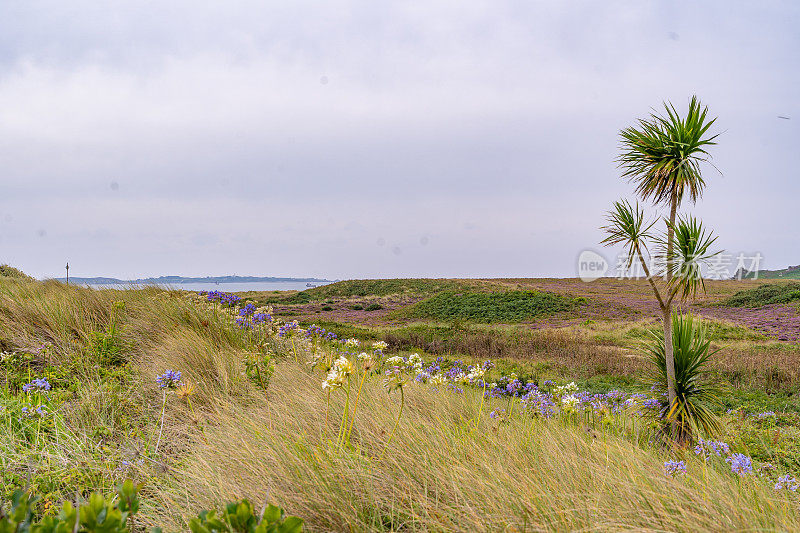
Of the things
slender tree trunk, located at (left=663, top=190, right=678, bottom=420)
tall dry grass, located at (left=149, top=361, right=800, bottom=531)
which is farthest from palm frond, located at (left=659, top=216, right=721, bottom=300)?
tall dry grass, located at (left=149, top=361, right=800, bottom=531)

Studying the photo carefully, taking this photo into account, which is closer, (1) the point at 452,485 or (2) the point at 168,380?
(1) the point at 452,485

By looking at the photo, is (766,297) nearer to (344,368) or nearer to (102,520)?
(344,368)

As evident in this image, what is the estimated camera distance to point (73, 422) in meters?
3.93

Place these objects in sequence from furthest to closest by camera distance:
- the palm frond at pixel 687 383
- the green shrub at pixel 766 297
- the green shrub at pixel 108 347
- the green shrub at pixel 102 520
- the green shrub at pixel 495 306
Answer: the green shrub at pixel 766 297, the green shrub at pixel 495 306, the green shrub at pixel 108 347, the palm frond at pixel 687 383, the green shrub at pixel 102 520

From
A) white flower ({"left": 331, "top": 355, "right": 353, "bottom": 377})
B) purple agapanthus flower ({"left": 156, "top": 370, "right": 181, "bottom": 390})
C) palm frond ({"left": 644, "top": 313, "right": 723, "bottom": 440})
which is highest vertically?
white flower ({"left": 331, "top": 355, "right": 353, "bottom": 377})

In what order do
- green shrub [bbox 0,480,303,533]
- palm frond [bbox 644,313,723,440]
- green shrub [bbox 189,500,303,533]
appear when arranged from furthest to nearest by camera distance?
1. palm frond [bbox 644,313,723,440]
2. green shrub [bbox 189,500,303,533]
3. green shrub [bbox 0,480,303,533]

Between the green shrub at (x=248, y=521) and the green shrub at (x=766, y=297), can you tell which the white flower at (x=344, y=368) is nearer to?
the green shrub at (x=248, y=521)

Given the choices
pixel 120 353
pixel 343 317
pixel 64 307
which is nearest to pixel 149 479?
pixel 120 353

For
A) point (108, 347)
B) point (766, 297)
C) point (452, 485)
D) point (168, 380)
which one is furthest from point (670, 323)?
point (766, 297)

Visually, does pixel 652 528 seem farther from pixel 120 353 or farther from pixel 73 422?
pixel 120 353

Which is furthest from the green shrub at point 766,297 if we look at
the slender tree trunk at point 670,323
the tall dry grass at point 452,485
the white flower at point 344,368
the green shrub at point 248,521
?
the green shrub at point 248,521

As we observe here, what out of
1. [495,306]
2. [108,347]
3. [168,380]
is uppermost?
[168,380]

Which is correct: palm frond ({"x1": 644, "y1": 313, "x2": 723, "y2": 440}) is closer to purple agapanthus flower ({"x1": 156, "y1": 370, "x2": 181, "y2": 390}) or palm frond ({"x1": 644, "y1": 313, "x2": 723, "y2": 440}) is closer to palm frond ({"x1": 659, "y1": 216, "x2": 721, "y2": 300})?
palm frond ({"x1": 659, "y1": 216, "x2": 721, "y2": 300})

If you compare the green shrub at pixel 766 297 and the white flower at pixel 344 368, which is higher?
the white flower at pixel 344 368
